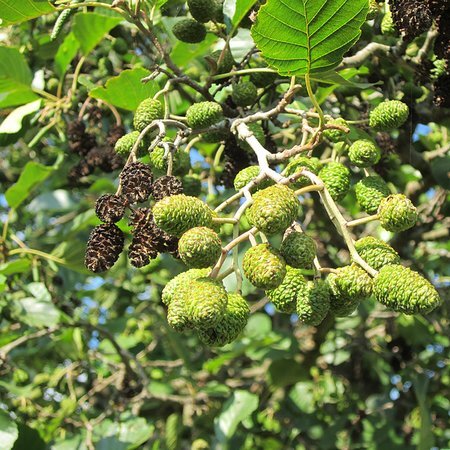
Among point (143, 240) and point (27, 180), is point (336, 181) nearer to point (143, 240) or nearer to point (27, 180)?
point (143, 240)

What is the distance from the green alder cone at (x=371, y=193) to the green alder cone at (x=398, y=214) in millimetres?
134

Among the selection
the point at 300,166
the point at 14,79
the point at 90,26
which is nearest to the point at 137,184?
the point at 300,166

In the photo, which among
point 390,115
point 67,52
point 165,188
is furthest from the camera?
point 67,52

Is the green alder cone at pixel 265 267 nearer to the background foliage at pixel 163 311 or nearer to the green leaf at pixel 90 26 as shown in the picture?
the background foliage at pixel 163 311

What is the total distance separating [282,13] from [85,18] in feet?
3.11

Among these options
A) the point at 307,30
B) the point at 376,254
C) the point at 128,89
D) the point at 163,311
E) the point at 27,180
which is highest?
the point at 307,30

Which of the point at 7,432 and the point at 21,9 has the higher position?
the point at 21,9

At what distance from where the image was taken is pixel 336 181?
1266 mm

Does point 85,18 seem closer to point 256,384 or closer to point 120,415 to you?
point 120,415

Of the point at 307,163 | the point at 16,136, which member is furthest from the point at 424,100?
the point at 16,136

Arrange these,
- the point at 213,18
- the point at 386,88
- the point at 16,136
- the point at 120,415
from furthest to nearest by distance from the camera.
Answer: the point at 120,415, the point at 16,136, the point at 386,88, the point at 213,18

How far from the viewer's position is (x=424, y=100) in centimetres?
201

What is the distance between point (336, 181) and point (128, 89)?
0.74 m

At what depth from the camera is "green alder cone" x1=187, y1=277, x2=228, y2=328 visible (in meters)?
0.94
